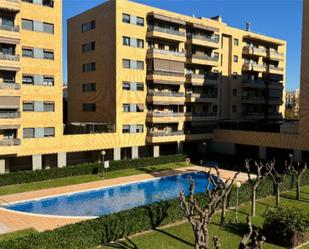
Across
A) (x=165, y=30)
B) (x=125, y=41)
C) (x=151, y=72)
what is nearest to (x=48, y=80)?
(x=125, y=41)

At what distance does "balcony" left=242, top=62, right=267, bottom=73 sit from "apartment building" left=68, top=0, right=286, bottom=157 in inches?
101

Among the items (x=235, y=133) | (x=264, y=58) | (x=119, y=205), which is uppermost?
(x=264, y=58)

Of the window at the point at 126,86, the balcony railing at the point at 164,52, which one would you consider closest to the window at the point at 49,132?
the window at the point at 126,86

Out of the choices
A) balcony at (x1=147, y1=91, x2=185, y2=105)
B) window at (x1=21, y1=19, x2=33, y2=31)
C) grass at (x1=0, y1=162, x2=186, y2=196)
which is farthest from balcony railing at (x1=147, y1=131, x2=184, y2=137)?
window at (x1=21, y1=19, x2=33, y2=31)

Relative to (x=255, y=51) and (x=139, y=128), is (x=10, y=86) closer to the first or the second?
(x=139, y=128)

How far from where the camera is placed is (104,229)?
19.3 metres

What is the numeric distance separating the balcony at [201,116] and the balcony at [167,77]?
5251mm

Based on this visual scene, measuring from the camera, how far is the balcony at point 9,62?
33362 mm

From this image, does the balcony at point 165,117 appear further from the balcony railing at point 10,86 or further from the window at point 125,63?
the balcony railing at point 10,86

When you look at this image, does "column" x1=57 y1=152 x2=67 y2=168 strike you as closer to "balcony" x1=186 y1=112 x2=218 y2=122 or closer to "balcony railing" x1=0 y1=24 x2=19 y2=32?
"balcony railing" x1=0 y1=24 x2=19 y2=32

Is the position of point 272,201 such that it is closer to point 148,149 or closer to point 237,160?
point 237,160

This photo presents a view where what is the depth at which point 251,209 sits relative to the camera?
82.9 ft

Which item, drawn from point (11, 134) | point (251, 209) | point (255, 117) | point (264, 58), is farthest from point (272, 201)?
point (264, 58)

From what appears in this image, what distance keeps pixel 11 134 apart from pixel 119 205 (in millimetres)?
14528
